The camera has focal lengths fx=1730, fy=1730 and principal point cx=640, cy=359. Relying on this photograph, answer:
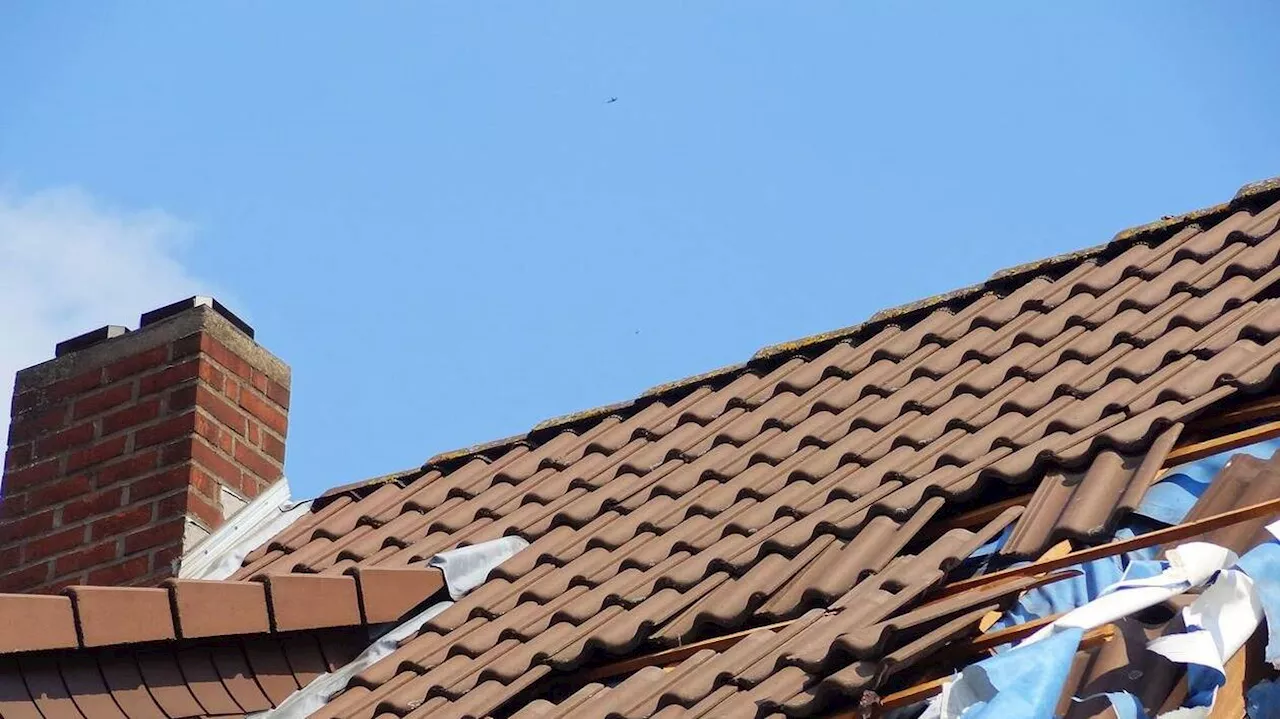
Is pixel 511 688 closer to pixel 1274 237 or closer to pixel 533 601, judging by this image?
pixel 533 601

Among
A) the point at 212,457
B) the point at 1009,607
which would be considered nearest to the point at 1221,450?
the point at 1009,607

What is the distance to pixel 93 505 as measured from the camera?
7105mm

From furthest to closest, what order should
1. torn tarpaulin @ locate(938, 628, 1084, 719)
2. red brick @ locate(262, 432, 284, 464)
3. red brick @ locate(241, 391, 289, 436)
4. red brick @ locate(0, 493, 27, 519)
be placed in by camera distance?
red brick @ locate(262, 432, 284, 464) < red brick @ locate(241, 391, 289, 436) < red brick @ locate(0, 493, 27, 519) < torn tarpaulin @ locate(938, 628, 1084, 719)

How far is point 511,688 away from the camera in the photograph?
16.6ft

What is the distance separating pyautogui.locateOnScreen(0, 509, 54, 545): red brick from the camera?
716 cm

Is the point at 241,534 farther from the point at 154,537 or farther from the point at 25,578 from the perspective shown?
the point at 25,578

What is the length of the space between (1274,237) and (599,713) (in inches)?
123

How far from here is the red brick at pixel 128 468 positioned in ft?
23.3

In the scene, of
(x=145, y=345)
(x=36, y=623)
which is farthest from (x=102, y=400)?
(x=36, y=623)

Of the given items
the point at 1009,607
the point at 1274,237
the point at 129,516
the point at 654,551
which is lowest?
the point at 1009,607

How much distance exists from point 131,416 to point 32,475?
1.64 feet

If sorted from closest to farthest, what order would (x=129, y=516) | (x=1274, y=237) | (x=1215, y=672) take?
(x=1215, y=672)
(x=1274, y=237)
(x=129, y=516)

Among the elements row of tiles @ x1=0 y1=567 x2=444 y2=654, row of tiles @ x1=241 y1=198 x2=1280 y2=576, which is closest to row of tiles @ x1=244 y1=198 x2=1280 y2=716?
row of tiles @ x1=241 y1=198 x2=1280 y2=576

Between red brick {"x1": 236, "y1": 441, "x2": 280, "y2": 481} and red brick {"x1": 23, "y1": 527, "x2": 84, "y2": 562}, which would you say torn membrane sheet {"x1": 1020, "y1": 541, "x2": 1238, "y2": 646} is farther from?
red brick {"x1": 23, "y1": 527, "x2": 84, "y2": 562}
